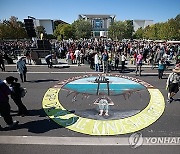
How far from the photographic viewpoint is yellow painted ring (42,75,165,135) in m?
5.70

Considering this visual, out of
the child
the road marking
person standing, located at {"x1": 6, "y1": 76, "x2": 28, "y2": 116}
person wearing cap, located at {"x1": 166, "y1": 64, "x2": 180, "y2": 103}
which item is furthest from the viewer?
person wearing cap, located at {"x1": 166, "y1": 64, "x2": 180, "y2": 103}

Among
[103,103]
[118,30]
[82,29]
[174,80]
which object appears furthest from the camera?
[118,30]

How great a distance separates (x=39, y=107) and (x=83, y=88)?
9.67ft

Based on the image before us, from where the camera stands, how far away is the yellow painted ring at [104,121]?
5695mm

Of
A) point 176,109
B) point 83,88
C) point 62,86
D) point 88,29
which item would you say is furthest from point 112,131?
point 88,29

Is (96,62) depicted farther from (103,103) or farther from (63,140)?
(63,140)

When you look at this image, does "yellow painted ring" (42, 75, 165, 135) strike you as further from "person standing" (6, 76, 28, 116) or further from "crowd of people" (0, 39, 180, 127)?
"person standing" (6, 76, 28, 116)

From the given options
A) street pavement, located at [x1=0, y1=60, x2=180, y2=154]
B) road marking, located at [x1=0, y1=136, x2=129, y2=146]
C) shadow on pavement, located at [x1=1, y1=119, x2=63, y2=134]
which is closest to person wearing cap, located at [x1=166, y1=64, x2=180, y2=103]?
street pavement, located at [x1=0, y1=60, x2=180, y2=154]

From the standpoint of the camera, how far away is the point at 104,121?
6242 mm

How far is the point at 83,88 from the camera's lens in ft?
31.6

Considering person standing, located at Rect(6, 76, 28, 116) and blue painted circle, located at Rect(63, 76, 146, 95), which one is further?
blue painted circle, located at Rect(63, 76, 146, 95)

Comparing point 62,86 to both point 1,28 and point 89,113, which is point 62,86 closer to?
point 89,113

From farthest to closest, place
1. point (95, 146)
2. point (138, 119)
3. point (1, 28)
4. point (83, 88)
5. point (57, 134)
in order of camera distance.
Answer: point (1, 28) → point (83, 88) → point (138, 119) → point (57, 134) → point (95, 146)

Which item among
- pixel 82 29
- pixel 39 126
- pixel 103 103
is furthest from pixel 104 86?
pixel 82 29
